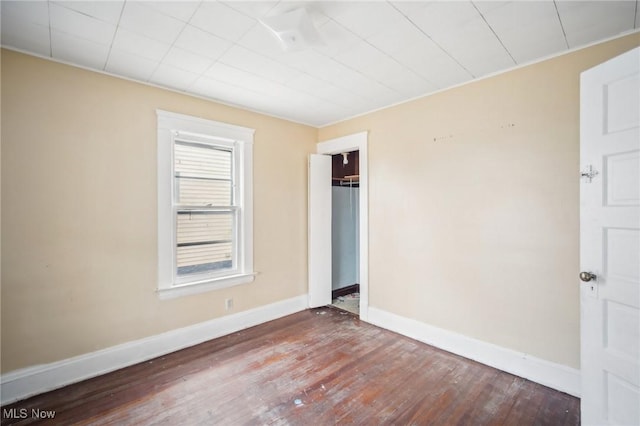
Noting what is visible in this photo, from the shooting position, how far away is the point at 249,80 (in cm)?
261

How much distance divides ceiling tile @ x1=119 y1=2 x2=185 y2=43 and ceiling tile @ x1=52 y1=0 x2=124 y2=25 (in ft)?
0.11

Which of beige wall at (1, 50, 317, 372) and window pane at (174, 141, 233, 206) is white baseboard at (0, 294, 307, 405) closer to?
beige wall at (1, 50, 317, 372)

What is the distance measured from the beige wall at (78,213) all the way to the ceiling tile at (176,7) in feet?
3.99

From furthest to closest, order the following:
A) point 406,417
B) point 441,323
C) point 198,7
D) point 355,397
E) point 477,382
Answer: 1. point 441,323
2. point 477,382
3. point 355,397
4. point 406,417
5. point 198,7

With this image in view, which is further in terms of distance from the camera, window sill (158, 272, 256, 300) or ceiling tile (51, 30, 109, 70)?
window sill (158, 272, 256, 300)

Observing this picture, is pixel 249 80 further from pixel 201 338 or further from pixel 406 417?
pixel 406 417

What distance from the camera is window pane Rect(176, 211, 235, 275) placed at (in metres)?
2.96

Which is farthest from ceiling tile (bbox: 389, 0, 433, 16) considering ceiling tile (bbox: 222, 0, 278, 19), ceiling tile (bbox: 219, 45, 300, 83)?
ceiling tile (bbox: 219, 45, 300, 83)

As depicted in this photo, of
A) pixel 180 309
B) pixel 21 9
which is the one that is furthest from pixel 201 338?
pixel 21 9

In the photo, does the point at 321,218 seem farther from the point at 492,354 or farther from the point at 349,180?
the point at 492,354

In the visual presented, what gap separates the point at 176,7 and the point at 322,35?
90 centimetres

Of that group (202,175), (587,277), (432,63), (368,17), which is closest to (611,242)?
(587,277)

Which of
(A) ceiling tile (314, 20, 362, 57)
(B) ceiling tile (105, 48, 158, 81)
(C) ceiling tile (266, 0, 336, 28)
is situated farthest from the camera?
(B) ceiling tile (105, 48, 158, 81)

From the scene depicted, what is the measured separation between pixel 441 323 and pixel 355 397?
49.1 inches
